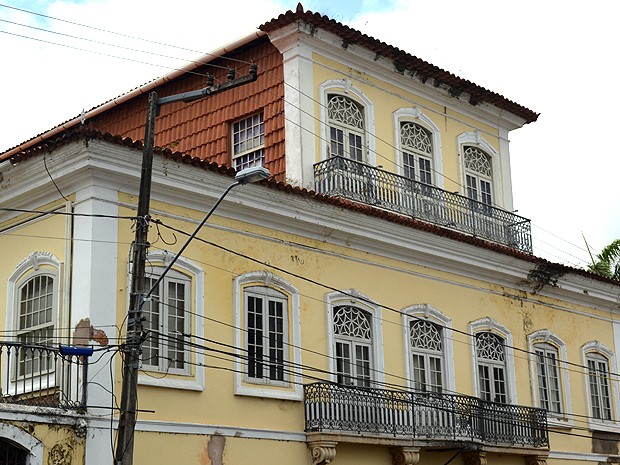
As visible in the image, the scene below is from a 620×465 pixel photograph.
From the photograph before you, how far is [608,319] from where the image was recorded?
2520cm

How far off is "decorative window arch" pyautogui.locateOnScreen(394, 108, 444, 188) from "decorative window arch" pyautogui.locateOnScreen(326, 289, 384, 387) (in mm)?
3918

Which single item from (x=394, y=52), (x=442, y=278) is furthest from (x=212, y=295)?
(x=394, y=52)

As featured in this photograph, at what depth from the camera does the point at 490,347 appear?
2156 cm

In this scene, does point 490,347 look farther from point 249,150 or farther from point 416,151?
point 249,150

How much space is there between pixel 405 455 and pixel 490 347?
4.28m

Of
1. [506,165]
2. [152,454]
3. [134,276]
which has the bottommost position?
[152,454]

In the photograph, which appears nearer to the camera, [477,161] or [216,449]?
[216,449]

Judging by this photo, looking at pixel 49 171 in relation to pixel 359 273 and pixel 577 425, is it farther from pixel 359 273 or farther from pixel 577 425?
pixel 577 425

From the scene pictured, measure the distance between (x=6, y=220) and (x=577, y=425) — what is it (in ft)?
42.0

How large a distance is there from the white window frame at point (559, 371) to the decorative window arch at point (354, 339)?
4845 mm

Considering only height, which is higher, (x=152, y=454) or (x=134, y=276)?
(x=134, y=276)

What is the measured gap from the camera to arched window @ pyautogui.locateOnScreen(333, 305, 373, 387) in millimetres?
18375

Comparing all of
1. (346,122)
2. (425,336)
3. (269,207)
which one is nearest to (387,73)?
(346,122)

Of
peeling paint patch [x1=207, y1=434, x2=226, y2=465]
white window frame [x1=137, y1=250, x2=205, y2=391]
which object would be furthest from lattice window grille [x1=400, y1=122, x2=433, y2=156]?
peeling paint patch [x1=207, y1=434, x2=226, y2=465]
